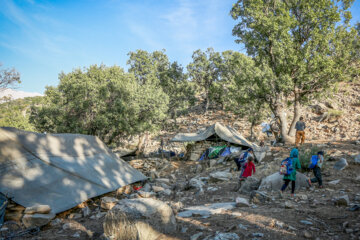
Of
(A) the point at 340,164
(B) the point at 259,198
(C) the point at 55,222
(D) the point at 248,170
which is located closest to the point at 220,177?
(D) the point at 248,170

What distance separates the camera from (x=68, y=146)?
801cm

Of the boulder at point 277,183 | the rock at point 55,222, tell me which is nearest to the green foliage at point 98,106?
the rock at point 55,222

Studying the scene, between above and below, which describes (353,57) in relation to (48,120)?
above

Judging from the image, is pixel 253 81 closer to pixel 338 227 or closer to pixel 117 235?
pixel 338 227

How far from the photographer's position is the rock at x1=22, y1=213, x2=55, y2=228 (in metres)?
4.62

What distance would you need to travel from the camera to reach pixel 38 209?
4.99 meters

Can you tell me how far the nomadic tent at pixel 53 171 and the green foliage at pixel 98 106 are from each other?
6.26 m

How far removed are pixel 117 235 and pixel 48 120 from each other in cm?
1449

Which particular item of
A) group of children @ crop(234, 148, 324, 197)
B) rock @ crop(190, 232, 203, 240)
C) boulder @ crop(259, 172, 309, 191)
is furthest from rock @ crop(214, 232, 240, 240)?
boulder @ crop(259, 172, 309, 191)

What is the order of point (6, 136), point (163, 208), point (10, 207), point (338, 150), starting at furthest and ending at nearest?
point (338, 150), point (6, 136), point (10, 207), point (163, 208)

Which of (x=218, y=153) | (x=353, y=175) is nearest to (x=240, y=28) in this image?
(x=218, y=153)

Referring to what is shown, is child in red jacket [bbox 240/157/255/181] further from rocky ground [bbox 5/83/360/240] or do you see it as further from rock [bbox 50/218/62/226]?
rock [bbox 50/218/62/226]

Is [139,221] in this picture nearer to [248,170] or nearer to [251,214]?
[251,214]

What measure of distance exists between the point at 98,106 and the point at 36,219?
10.8 meters
